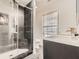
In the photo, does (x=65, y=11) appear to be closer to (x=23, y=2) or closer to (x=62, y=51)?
(x=62, y=51)

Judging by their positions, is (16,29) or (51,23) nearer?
(51,23)

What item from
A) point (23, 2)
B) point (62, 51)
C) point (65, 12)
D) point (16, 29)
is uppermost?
point (23, 2)

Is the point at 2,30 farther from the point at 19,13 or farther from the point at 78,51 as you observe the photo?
the point at 78,51

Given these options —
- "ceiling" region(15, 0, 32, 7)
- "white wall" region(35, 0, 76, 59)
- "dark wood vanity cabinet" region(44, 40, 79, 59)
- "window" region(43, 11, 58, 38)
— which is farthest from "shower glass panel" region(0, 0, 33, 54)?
"dark wood vanity cabinet" region(44, 40, 79, 59)

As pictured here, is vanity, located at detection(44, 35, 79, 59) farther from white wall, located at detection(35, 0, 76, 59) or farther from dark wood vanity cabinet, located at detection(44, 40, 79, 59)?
white wall, located at detection(35, 0, 76, 59)

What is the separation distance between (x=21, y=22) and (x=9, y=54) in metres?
1.27


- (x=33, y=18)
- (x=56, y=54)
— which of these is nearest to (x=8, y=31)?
(x=33, y=18)

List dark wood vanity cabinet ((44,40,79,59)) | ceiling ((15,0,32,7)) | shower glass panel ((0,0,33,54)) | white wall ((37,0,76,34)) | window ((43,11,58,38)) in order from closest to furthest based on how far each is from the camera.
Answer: dark wood vanity cabinet ((44,40,79,59)) < white wall ((37,0,76,34)) < window ((43,11,58,38)) < shower glass panel ((0,0,33,54)) < ceiling ((15,0,32,7))

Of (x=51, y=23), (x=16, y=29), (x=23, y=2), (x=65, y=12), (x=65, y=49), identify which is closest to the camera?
(x=65, y=49)

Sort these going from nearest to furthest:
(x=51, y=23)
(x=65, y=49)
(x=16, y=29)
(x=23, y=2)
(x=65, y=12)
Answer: (x=65, y=49)
(x=65, y=12)
(x=51, y=23)
(x=16, y=29)
(x=23, y=2)

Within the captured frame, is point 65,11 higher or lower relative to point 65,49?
higher

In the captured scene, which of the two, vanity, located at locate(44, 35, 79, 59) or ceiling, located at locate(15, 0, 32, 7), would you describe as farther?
ceiling, located at locate(15, 0, 32, 7)

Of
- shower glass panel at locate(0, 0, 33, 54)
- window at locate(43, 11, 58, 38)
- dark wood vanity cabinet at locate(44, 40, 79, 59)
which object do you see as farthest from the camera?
shower glass panel at locate(0, 0, 33, 54)

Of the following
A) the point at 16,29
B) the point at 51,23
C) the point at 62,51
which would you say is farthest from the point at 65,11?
the point at 16,29
